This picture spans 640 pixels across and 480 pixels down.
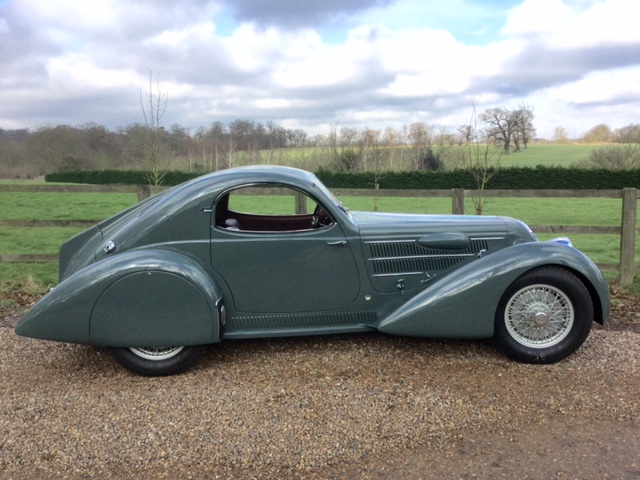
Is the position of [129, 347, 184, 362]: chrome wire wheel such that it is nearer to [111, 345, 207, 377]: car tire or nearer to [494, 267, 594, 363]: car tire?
[111, 345, 207, 377]: car tire

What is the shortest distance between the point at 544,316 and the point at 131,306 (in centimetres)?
333

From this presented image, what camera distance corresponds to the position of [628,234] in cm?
670

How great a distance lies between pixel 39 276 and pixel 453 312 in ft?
23.1

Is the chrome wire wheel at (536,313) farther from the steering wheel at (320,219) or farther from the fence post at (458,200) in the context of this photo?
the fence post at (458,200)

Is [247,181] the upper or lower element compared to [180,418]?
upper

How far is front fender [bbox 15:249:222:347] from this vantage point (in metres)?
3.77

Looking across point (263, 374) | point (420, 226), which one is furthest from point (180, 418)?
point (420, 226)

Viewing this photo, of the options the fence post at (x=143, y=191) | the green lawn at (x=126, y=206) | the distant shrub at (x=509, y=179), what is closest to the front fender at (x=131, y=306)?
the fence post at (x=143, y=191)

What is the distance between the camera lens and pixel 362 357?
4.24m

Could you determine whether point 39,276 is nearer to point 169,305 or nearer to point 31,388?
point 31,388

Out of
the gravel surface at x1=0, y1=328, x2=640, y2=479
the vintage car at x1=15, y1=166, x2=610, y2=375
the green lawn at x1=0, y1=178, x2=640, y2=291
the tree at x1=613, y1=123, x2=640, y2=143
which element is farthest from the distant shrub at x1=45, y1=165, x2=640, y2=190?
the gravel surface at x1=0, y1=328, x2=640, y2=479

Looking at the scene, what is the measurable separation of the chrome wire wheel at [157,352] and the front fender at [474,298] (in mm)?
1715

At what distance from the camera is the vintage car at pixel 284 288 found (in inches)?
150

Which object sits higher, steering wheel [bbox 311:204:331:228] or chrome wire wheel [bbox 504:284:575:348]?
steering wheel [bbox 311:204:331:228]
